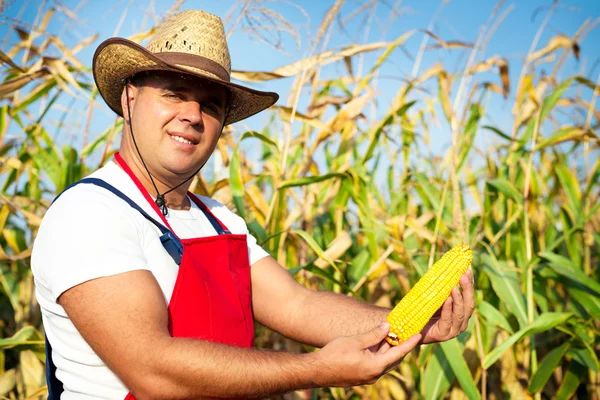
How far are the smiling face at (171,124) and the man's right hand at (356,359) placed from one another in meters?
0.88

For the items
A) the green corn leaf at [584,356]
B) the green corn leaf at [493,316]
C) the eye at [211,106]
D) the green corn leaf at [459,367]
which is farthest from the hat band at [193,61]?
the green corn leaf at [584,356]

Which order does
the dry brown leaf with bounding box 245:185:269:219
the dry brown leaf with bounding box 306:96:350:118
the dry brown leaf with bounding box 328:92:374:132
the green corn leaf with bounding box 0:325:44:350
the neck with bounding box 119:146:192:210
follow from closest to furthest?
the neck with bounding box 119:146:192:210
the green corn leaf with bounding box 0:325:44:350
the dry brown leaf with bounding box 245:185:269:219
the dry brown leaf with bounding box 328:92:374:132
the dry brown leaf with bounding box 306:96:350:118

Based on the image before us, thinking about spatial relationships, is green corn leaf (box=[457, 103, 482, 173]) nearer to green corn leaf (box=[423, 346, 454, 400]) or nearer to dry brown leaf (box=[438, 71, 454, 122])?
dry brown leaf (box=[438, 71, 454, 122])

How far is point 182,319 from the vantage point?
182 centimetres

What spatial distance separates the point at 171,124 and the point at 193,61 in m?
0.24

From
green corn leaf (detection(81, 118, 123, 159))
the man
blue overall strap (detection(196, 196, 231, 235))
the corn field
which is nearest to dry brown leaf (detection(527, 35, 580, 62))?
the corn field

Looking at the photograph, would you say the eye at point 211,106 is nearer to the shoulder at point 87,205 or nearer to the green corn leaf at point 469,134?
the shoulder at point 87,205

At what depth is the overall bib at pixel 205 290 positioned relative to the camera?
183cm

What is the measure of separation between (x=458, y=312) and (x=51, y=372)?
1363mm

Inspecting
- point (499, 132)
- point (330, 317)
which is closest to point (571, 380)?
point (499, 132)

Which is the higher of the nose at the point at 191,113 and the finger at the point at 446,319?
the nose at the point at 191,113

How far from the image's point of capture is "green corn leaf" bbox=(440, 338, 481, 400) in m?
2.73

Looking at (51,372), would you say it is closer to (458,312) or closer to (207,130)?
(207,130)

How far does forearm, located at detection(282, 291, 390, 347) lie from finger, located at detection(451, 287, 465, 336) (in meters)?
0.27
